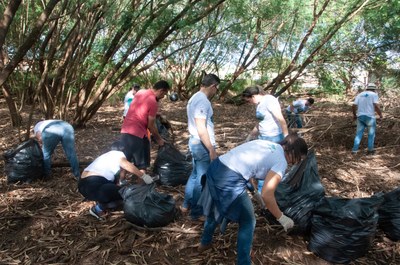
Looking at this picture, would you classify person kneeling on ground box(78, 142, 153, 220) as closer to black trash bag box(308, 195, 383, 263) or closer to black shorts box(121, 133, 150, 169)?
black shorts box(121, 133, 150, 169)

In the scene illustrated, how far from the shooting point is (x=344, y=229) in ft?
8.84

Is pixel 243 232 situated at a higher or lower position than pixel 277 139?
lower

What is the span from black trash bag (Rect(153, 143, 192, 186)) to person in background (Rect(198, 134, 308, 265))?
1751 mm

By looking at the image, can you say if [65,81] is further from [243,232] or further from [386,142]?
[386,142]

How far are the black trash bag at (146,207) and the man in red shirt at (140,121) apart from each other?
741mm

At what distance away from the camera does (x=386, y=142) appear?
6.66m

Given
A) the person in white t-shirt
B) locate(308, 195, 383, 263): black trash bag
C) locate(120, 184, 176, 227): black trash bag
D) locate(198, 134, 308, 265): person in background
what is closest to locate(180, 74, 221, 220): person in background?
locate(120, 184, 176, 227): black trash bag

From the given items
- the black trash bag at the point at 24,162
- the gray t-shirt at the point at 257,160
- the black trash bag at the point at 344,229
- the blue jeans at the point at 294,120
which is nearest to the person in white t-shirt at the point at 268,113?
the black trash bag at the point at 344,229

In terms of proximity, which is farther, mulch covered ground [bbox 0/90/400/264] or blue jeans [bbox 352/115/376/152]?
blue jeans [bbox 352/115/376/152]

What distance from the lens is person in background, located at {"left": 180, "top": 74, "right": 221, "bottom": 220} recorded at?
309 cm

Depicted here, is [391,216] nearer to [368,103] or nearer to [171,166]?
[171,166]

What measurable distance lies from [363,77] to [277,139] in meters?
8.27

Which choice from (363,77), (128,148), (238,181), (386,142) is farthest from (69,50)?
(363,77)

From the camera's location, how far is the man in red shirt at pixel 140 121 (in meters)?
3.85
